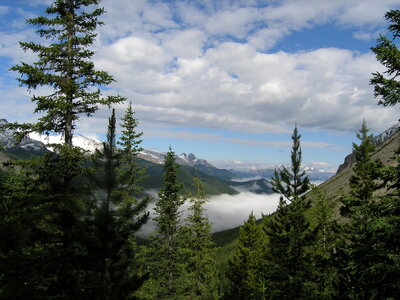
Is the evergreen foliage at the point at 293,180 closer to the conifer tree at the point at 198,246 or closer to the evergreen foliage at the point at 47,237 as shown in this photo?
the conifer tree at the point at 198,246

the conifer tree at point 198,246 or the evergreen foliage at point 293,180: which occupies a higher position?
the evergreen foliage at point 293,180

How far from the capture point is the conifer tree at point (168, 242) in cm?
2798

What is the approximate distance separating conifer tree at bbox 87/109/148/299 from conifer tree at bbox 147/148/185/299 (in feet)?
63.4

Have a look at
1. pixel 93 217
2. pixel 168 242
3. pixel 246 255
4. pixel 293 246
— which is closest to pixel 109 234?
pixel 93 217

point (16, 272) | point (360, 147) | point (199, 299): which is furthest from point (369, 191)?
point (16, 272)

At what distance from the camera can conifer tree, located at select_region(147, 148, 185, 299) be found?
28.0 meters

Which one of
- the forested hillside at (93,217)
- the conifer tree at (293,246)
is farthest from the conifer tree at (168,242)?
the conifer tree at (293,246)

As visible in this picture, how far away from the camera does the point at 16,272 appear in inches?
260

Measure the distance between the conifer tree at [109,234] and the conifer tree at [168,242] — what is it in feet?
63.4

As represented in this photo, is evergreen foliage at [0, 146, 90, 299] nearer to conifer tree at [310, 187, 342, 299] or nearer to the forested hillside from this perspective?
the forested hillside

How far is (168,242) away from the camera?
29.0m

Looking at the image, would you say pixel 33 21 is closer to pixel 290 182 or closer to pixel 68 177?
pixel 68 177

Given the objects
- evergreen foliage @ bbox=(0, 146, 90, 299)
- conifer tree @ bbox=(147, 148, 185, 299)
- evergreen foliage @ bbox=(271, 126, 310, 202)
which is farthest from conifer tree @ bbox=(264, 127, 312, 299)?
evergreen foliage @ bbox=(0, 146, 90, 299)

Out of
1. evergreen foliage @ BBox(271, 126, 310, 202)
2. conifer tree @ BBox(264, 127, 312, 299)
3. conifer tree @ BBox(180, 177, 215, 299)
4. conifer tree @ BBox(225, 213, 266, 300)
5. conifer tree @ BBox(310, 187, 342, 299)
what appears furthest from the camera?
conifer tree @ BBox(225, 213, 266, 300)
